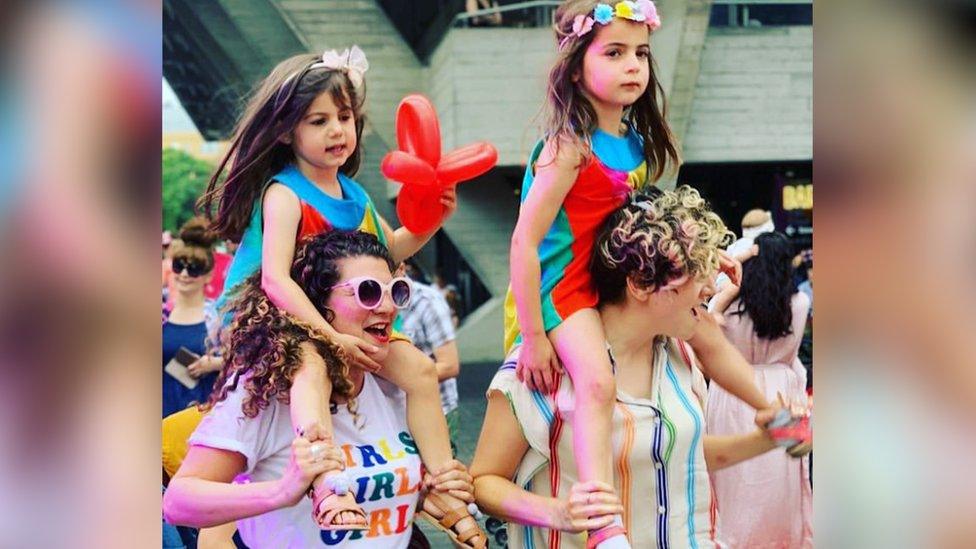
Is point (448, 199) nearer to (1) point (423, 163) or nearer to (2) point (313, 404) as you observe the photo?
(1) point (423, 163)

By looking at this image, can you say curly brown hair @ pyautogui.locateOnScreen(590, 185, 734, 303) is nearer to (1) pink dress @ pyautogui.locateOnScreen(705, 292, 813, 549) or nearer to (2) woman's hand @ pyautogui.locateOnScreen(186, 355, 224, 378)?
(1) pink dress @ pyautogui.locateOnScreen(705, 292, 813, 549)

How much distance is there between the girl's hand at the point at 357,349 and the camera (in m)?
2.29

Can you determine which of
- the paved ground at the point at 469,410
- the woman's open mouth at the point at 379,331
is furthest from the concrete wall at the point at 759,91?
the woman's open mouth at the point at 379,331

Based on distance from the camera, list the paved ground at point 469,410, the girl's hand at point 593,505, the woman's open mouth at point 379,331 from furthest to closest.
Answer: the paved ground at point 469,410
the woman's open mouth at point 379,331
the girl's hand at point 593,505

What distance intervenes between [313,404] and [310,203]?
0.44 meters

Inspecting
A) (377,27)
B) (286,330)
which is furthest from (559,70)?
(377,27)

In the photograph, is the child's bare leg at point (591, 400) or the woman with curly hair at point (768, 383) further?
the woman with curly hair at point (768, 383)

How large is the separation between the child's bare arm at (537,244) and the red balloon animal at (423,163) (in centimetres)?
21

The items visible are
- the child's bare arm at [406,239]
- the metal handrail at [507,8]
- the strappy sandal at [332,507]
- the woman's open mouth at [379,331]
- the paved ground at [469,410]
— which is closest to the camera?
the strappy sandal at [332,507]

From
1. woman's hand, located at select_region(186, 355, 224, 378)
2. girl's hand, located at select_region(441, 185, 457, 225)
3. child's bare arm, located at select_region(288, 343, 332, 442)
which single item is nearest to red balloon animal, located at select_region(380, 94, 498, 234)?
girl's hand, located at select_region(441, 185, 457, 225)

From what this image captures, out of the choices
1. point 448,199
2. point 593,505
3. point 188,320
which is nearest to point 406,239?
point 448,199

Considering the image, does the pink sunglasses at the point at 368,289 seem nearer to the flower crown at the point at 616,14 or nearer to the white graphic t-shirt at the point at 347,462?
the white graphic t-shirt at the point at 347,462

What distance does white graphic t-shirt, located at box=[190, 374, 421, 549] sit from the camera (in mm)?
2264

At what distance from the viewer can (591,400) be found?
228cm
